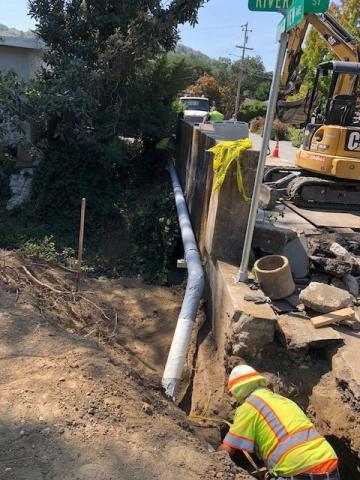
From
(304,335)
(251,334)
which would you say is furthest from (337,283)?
(251,334)

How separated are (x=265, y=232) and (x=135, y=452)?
3.78 metres

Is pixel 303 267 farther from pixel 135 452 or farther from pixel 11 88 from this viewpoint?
pixel 11 88

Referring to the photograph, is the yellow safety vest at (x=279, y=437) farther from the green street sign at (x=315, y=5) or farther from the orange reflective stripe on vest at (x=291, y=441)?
the green street sign at (x=315, y=5)

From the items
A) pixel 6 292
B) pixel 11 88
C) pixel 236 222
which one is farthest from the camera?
pixel 11 88

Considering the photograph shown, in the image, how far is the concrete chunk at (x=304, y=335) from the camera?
4.39 metres

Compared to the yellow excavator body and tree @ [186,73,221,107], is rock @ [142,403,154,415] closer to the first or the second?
the yellow excavator body

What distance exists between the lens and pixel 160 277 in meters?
8.00

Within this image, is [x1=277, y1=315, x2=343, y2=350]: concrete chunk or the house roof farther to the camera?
the house roof

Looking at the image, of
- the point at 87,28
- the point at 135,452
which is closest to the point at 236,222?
the point at 135,452

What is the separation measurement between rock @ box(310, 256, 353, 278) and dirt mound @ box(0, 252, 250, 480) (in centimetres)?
241

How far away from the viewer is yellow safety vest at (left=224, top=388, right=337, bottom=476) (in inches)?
129

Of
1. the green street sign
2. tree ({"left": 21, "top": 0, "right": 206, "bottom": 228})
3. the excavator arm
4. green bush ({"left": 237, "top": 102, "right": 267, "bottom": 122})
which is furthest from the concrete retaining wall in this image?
green bush ({"left": 237, "top": 102, "right": 267, "bottom": 122})

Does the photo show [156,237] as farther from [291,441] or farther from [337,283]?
[291,441]

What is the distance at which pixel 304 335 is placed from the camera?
445cm
